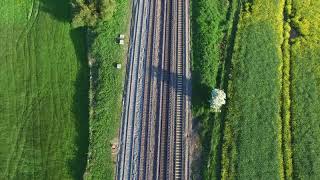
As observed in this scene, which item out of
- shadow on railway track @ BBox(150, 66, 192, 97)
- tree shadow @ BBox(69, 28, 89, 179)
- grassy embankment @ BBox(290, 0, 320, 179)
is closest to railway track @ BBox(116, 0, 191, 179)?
shadow on railway track @ BBox(150, 66, 192, 97)

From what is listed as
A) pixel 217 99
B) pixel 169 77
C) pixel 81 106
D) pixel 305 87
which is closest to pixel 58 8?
pixel 81 106

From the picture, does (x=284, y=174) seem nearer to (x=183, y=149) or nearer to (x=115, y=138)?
(x=183, y=149)

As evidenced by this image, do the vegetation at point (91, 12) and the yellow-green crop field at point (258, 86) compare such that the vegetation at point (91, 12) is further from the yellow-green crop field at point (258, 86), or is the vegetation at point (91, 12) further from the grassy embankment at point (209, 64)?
the yellow-green crop field at point (258, 86)

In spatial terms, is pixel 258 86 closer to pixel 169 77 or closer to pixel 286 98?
pixel 286 98

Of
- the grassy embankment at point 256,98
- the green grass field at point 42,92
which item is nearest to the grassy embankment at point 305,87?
the grassy embankment at point 256,98

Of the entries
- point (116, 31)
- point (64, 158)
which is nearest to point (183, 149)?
point (64, 158)

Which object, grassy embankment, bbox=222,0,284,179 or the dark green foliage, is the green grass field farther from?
grassy embankment, bbox=222,0,284,179
